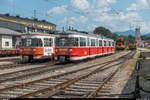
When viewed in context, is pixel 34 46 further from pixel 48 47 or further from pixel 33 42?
pixel 48 47

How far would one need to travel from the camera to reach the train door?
17877mm

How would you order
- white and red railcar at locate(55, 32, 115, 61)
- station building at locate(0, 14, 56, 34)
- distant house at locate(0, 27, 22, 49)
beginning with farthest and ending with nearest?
station building at locate(0, 14, 56, 34)
distant house at locate(0, 27, 22, 49)
white and red railcar at locate(55, 32, 115, 61)

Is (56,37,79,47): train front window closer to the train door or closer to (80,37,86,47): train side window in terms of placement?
(80,37,86,47): train side window

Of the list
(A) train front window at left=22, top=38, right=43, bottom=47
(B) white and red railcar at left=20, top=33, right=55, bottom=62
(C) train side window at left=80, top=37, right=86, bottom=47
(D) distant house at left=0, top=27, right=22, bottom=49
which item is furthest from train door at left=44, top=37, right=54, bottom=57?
(D) distant house at left=0, top=27, right=22, bottom=49

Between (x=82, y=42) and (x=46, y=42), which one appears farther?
(x=46, y=42)

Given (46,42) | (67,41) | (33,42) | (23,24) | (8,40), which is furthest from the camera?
(23,24)

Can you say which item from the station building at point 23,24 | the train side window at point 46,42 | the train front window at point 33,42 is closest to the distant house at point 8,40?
the station building at point 23,24

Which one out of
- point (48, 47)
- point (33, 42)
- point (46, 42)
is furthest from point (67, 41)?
Result: point (33, 42)

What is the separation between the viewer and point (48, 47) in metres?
18.4

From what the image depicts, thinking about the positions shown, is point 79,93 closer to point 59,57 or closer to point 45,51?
point 59,57

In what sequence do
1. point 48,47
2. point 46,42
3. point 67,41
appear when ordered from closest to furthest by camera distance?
point 67,41 < point 46,42 < point 48,47

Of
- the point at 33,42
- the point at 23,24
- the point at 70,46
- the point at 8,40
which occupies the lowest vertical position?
the point at 70,46

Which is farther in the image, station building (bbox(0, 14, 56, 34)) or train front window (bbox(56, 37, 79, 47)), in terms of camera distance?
station building (bbox(0, 14, 56, 34))

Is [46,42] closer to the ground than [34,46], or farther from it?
farther from it
